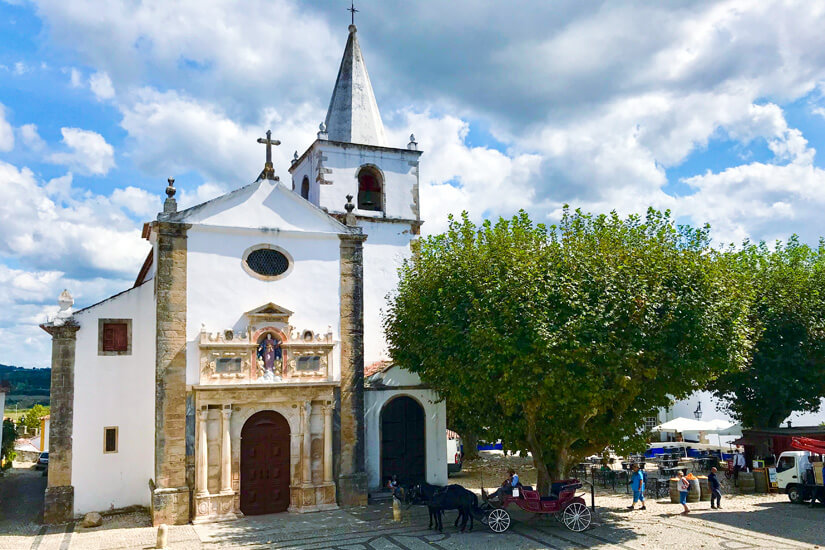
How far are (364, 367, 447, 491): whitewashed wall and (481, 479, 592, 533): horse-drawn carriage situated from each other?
5322 mm

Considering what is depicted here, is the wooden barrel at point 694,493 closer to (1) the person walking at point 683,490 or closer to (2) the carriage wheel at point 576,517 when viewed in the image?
(1) the person walking at point 683,490

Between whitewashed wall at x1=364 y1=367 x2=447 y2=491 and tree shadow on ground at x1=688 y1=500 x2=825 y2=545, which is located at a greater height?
whitewashed wall at x1=364 y1=367 x2=447 y2=491

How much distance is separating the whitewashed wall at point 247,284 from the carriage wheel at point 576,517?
26.6 ft

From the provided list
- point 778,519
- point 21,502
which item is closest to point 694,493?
point 778,519

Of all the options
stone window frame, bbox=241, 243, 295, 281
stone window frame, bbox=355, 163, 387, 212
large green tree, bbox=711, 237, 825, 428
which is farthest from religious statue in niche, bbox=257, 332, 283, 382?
large green tree, bbox=711, 237, 825, 428

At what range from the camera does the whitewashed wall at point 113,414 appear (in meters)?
20.0

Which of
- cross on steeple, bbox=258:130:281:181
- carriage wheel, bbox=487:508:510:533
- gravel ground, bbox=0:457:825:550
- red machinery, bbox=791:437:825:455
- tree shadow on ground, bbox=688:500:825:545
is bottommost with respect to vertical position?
tree shadow on ground, bbox=688:500:825:545

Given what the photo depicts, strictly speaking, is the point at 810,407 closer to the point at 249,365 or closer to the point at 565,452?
the point at 565,452

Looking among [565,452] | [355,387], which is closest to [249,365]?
[355,387]

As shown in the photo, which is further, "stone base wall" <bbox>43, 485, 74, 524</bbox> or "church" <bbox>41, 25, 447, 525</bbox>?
"stone base wall" <bbox>43, 485, 74, 524</bbox>

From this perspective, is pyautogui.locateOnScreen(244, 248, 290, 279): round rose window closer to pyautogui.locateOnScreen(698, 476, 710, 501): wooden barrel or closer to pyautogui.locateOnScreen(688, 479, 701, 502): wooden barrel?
pyautogui.locateOnScreen(688, 479, 701, 502): wooden barrel

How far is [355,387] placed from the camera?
21.2 m

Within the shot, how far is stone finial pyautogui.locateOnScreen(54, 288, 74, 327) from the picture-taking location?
20.1 m

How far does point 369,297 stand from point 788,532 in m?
15.5
